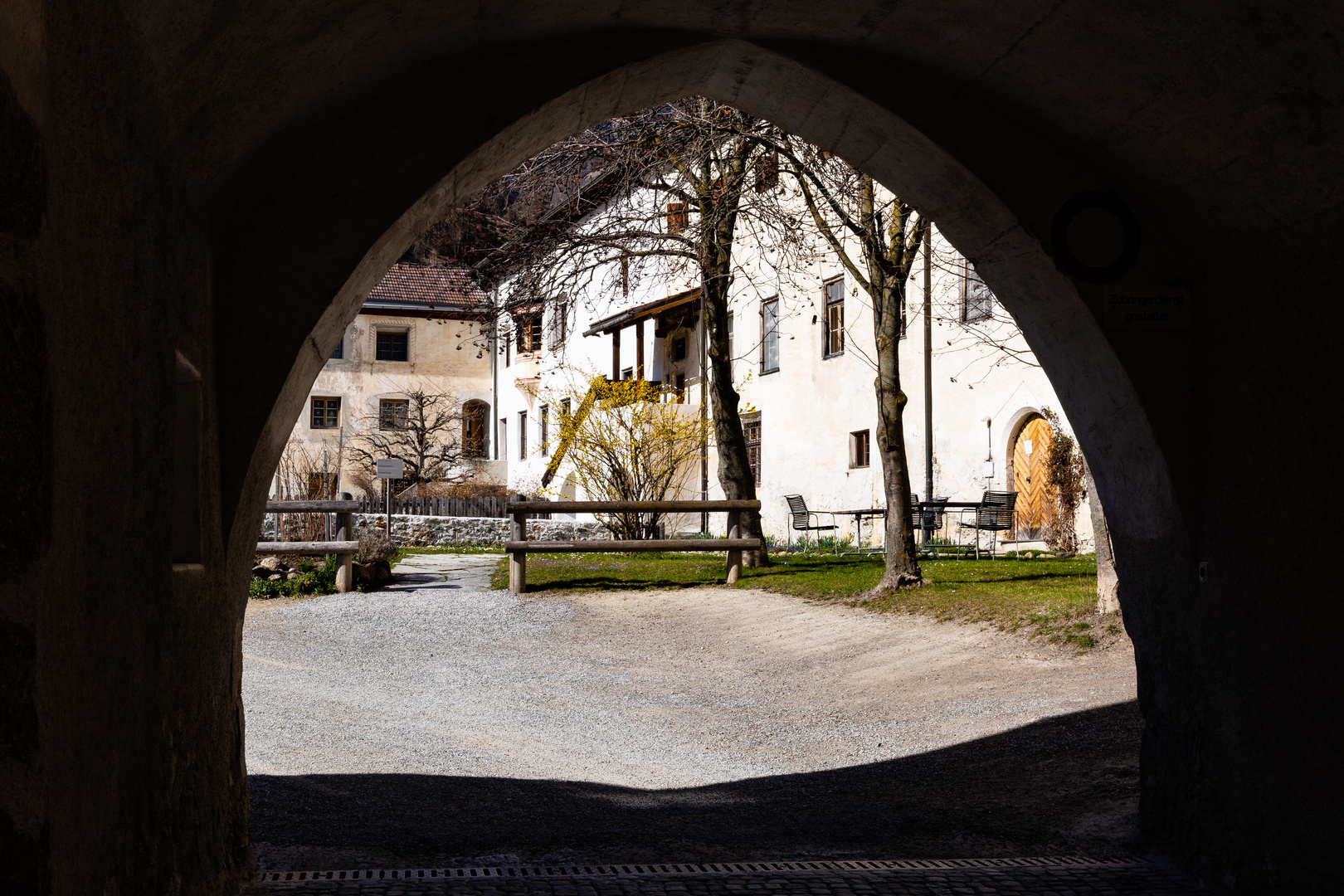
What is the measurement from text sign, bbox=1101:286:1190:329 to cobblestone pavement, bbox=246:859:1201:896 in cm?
188

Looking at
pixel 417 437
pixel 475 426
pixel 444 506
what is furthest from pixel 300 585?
pixel 475 426

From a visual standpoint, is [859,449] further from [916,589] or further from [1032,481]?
[916,589]

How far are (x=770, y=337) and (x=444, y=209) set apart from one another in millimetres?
22114

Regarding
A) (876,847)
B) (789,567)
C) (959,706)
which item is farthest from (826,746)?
(789,567)

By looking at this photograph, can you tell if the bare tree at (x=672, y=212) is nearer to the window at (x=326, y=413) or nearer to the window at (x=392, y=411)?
the window at (x=392, y=411)

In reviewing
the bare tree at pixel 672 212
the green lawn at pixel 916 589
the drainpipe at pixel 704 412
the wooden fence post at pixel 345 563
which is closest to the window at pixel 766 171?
the bare tree at pixel 672 212

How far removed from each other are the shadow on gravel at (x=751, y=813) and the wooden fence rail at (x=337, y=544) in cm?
868

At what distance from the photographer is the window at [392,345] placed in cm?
4131

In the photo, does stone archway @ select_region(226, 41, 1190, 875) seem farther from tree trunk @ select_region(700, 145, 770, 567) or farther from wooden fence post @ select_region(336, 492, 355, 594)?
tree trunk @ select_region(700, 145, 770, 567)

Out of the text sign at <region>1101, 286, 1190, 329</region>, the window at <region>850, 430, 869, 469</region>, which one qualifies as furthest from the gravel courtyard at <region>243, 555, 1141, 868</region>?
the window at <region>850, 430, 869, 469</region>

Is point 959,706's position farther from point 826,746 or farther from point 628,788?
point 628,788

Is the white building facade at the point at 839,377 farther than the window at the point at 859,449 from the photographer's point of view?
No

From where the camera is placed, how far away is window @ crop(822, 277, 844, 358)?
23172 mm

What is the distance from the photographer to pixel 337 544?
48.5 ft
